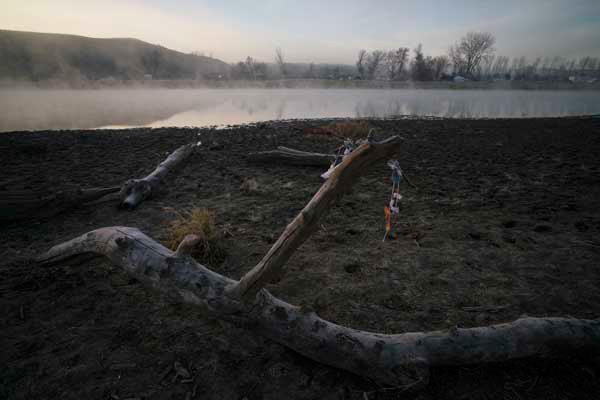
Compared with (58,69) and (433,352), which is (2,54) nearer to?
(58,69)

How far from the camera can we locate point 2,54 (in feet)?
266

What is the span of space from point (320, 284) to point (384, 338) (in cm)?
104

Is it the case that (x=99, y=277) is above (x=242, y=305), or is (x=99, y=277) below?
below

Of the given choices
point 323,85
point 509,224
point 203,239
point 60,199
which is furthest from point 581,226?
point 323,85

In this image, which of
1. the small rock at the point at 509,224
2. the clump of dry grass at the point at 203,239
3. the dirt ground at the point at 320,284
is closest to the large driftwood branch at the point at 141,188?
the dirt ground at the point at 320,284

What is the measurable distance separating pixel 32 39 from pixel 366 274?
141431 millimetres

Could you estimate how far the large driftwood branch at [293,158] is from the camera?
7.00m

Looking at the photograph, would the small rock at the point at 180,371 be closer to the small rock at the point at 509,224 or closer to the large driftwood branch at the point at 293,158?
the small rock at the point at 509,224

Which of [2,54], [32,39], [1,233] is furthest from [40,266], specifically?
[32,39]

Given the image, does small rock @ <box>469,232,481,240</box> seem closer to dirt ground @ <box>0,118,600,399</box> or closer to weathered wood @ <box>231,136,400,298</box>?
dirt ground @ <box>0,118,600,399</box>

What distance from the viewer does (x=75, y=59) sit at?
97.2 meters

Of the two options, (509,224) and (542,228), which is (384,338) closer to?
(509,224)

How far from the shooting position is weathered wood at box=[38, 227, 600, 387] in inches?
69.1

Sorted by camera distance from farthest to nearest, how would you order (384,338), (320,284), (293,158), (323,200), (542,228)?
(293,158) < (542,228) < (320,284) < (384,338) < (323,200)
